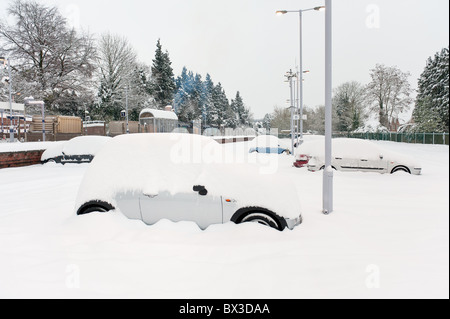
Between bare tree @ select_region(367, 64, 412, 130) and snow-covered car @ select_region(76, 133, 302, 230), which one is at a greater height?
bare tree @ select_region(367, 64, 412, 130)

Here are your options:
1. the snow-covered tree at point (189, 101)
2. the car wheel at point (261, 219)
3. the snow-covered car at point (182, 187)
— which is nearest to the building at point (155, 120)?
the snow-covered car at point (182, 187)

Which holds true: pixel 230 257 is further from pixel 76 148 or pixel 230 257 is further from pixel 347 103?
pixel 347 103

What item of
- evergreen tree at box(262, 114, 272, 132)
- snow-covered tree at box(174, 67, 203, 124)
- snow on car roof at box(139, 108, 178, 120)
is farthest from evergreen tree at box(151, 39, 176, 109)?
evergreen tree at box(262, 114, 272, 132)

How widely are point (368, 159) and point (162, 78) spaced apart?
53.6 m

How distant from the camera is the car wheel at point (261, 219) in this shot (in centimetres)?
446

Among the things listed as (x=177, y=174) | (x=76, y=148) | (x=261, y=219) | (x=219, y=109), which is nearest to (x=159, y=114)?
(x=76, y=148)

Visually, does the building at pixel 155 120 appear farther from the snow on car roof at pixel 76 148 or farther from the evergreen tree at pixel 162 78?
the evergreen tree at pixel 162 78

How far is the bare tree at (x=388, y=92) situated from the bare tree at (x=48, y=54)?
44.9 m

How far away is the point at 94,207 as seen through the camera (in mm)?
4910

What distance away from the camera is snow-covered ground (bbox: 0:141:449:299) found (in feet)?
10.4

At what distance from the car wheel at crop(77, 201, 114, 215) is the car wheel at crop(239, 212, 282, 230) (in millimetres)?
2135

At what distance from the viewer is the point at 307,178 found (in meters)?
10.5

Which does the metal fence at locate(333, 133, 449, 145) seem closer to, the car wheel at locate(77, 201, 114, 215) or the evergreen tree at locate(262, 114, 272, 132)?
the car wheel at locate(77, 201, 114, 215)
